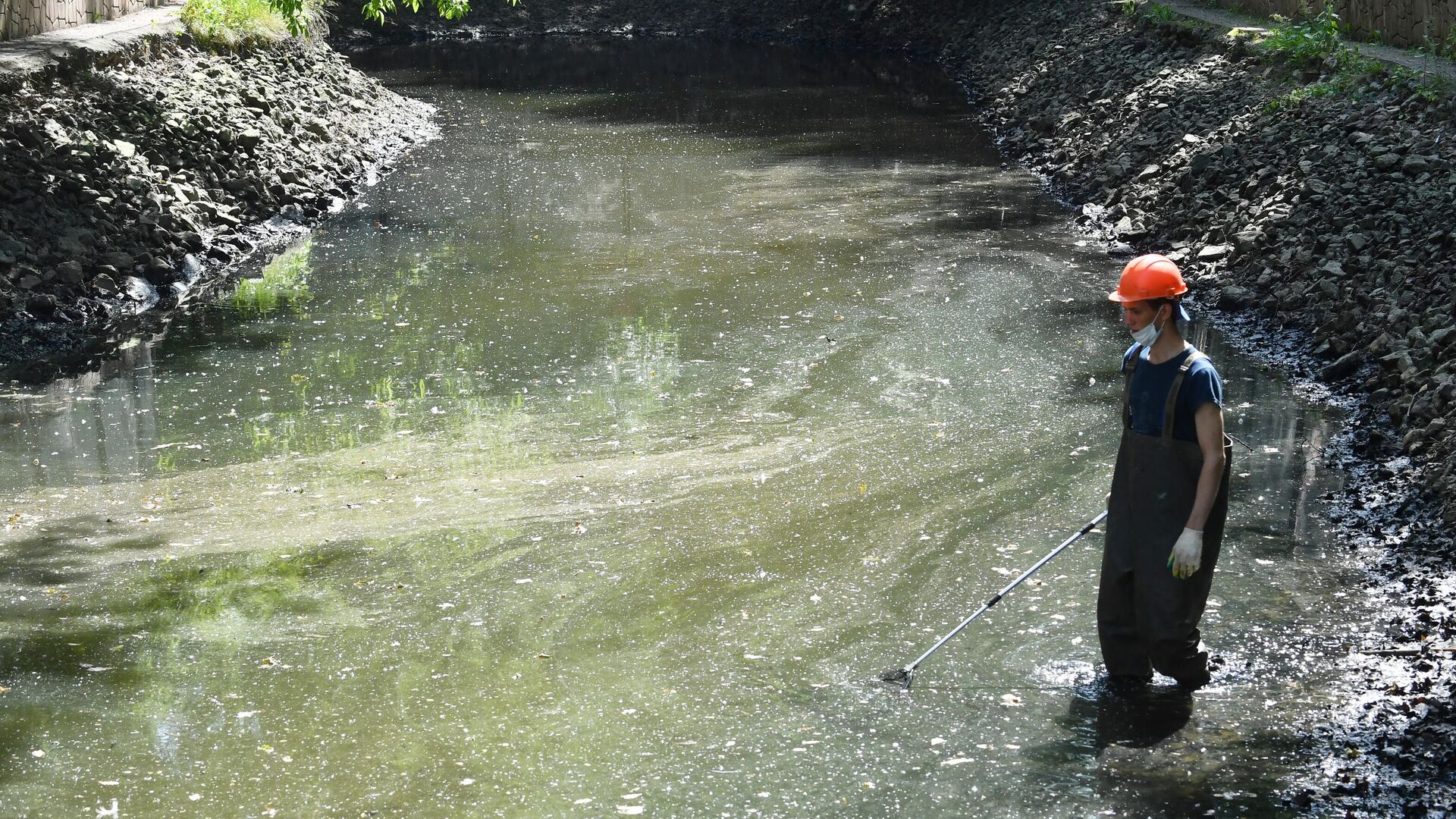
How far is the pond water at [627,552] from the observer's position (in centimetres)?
578

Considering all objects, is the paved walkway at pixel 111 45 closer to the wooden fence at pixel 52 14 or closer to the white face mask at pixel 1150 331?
the wooden fence at pixel 52 14

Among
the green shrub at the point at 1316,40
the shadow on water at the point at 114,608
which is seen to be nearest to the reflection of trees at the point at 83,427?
the shadow on water at the point at 114,608

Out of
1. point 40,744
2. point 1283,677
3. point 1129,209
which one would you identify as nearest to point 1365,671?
point 1283,677

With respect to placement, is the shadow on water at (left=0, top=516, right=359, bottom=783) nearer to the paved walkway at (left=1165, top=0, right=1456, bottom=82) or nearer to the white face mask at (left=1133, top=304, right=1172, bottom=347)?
the white face mask at (left=1133, top=304, right=1172, bottom=347)

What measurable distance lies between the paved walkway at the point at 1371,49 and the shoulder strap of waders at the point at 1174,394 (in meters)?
10.6

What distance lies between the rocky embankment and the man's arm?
30.7ft

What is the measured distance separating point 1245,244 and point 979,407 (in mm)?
4820

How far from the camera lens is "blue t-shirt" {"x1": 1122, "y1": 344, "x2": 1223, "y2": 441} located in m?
5.64

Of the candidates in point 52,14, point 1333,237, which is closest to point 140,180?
point 52,14

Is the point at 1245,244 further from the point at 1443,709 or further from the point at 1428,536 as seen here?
the point at 1443,709

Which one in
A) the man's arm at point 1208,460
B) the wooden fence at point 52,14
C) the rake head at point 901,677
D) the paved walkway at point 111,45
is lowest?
the rake head at point 901,677

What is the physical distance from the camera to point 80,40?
1694 centimetres

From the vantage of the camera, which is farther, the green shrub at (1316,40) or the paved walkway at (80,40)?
the green shrub at (1316,40)

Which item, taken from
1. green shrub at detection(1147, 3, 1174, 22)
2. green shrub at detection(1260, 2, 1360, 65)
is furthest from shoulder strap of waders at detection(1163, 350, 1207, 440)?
green shrub at detection(1147, 3, 1174, 22)
